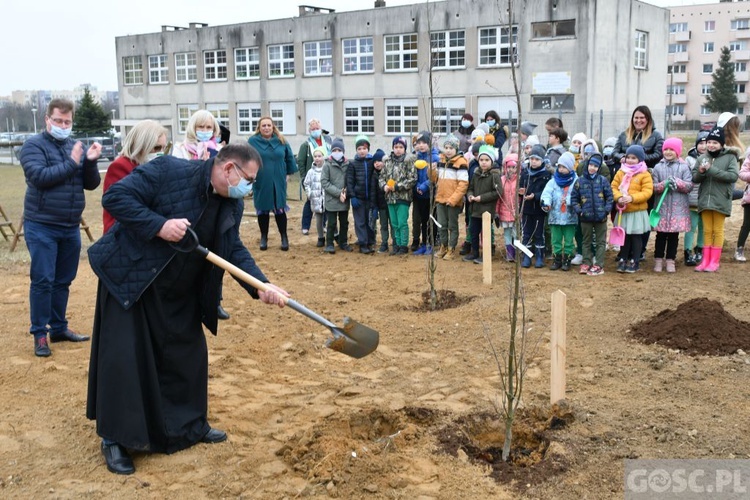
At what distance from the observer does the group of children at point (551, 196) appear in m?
9.15

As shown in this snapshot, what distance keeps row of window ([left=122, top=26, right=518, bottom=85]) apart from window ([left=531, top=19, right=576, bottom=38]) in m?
A: 1.30

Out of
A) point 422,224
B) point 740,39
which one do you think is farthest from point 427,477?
point 740,39

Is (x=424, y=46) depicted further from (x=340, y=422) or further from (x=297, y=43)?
(x=340, y=422)

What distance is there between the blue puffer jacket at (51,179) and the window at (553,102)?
2686cm

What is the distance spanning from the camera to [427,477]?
4.16 metres

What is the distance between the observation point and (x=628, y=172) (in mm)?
9203

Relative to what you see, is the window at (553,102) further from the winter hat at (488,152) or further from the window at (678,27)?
the window at (678,27)

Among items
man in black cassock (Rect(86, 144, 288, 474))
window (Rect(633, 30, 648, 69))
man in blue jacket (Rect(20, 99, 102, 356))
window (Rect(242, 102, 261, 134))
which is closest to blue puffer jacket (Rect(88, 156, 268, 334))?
man in black cassock (Rect(86, 144, 288, 474))

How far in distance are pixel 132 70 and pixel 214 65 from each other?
7.17 metres

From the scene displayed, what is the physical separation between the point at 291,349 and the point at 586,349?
258cm

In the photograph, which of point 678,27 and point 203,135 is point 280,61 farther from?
point 678,27

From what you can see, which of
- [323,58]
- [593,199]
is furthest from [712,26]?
[593,199]

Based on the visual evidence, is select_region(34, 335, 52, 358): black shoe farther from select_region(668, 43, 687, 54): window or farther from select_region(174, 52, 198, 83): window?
select_region(668, 43, 687, 54): window

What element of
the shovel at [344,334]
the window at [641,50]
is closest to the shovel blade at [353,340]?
the shovel at [344,334]
